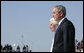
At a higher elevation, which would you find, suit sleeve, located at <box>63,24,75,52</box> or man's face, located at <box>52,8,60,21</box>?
man's face, located at <box>52,8,60,21</box>

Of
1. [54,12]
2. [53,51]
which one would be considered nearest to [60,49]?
[53,51]

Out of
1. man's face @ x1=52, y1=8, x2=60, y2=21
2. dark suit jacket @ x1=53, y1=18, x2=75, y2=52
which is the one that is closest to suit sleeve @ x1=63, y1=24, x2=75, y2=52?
dark suit jacket @ x1=53, y1=18, x2=75, y2=52

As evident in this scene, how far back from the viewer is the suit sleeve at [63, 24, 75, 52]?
5960mm

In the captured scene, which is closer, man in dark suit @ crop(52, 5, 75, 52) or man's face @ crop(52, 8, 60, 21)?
man in dark suit @ crop(52, 5, 75, 52)

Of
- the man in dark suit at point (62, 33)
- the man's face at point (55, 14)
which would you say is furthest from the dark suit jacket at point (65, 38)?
the man's face at point (55, 14)

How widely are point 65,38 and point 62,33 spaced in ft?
0.76

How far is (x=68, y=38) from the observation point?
5996 mm

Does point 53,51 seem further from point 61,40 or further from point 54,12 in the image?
point 54,12

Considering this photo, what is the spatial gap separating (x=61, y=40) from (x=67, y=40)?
0.22 metres

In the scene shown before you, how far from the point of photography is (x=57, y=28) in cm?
628

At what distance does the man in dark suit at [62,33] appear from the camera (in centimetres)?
599

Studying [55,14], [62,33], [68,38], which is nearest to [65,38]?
[68,38]

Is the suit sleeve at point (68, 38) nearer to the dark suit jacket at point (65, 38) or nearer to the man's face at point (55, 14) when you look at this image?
the dark suit jacket at point (65, 38)

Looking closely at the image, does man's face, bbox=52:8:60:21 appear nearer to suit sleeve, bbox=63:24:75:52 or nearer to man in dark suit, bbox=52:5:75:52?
man in dark suit, bbox=52:5:75:52
